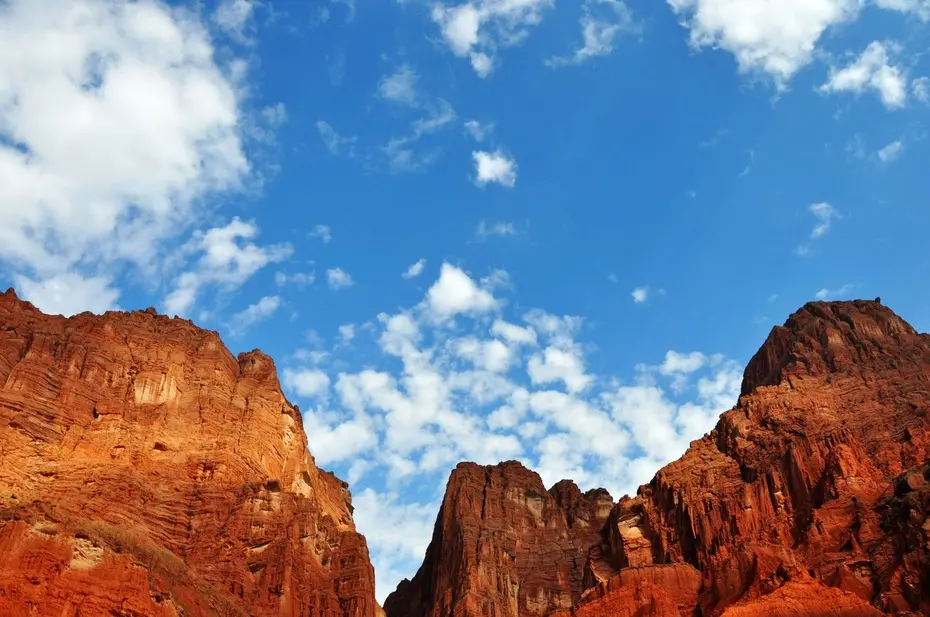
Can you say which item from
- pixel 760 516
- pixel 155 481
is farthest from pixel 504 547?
pixel 155 481

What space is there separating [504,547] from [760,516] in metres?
30.4

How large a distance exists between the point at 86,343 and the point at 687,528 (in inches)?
2142

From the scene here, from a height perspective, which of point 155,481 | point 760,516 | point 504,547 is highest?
point 504,547

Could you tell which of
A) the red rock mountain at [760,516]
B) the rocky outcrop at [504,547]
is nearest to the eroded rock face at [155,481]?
the rocky outcrop at [504,547]

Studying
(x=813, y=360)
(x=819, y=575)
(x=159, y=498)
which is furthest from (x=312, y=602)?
(x=813, y=360)

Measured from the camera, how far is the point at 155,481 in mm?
87562

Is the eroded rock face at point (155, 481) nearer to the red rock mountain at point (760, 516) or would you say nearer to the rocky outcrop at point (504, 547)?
the rocky outcrop at point (504, 547)

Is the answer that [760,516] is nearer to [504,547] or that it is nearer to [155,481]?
[504,547]

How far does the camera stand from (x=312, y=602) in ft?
283

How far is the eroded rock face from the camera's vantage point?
220ft

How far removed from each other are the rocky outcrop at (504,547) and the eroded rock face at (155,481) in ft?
41.6

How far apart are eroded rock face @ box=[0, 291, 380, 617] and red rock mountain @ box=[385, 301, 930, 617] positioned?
58.9ft

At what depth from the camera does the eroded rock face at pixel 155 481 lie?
67.0 meters

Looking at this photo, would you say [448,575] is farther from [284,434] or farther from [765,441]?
[765,441]
